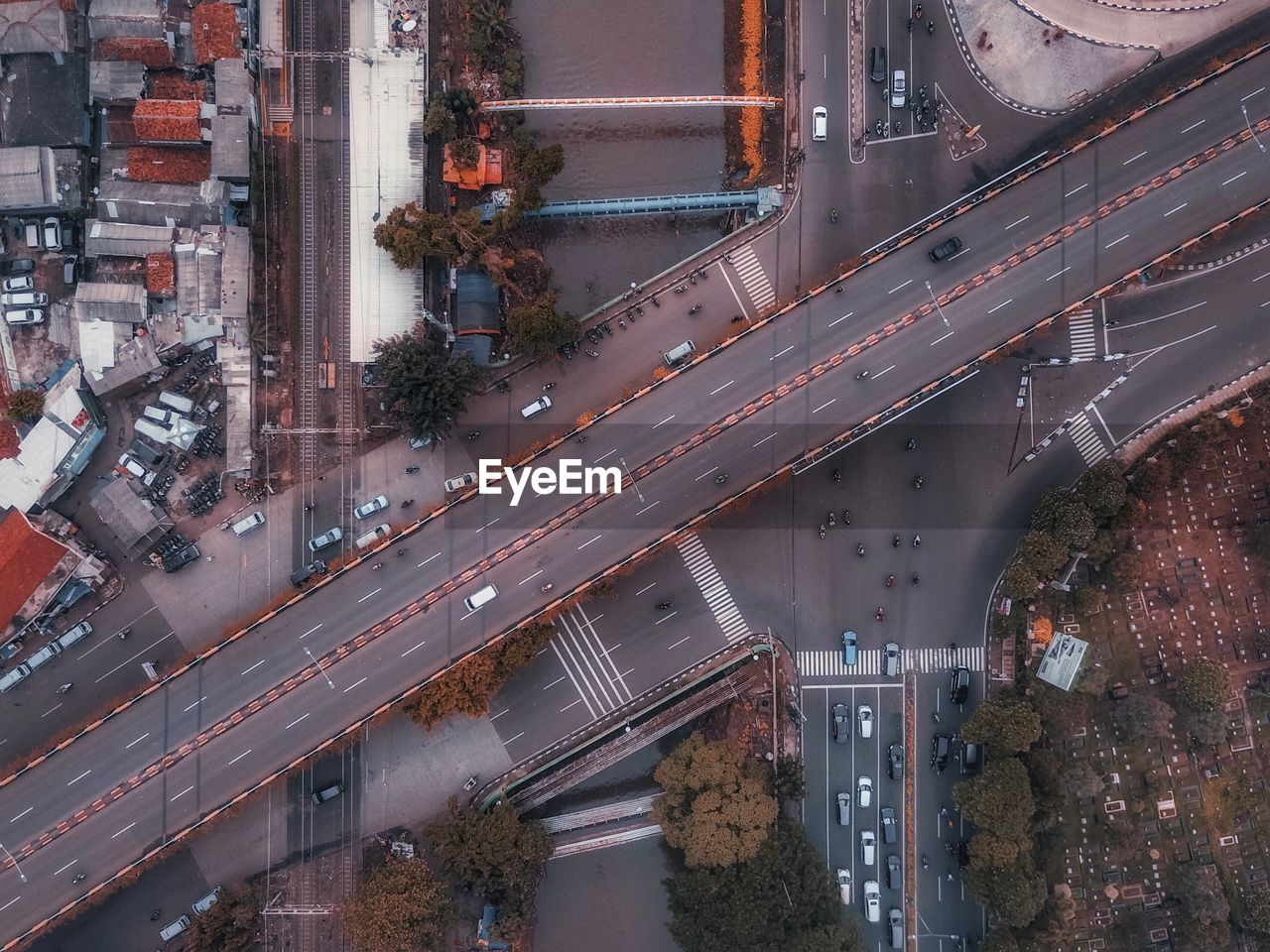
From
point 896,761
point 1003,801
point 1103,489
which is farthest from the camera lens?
point 896,761

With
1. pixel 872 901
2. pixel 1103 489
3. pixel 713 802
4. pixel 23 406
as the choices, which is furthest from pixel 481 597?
pixel 1103 489

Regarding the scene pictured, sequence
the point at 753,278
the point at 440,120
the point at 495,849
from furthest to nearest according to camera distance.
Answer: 1. the point at 753,278
2. the point at 440,120
3. the point at 495,849

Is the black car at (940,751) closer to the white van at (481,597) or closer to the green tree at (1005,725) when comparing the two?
the green tree at (1005,725)

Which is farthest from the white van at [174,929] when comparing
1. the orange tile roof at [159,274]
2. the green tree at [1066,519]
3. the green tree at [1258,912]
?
the green tree at [1258,912]

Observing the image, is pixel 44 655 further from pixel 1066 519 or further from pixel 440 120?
pixel 1066 519

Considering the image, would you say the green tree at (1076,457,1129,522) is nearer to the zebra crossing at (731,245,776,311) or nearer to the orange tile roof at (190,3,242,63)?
the zebra crossing at (731,245,776,311)
